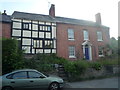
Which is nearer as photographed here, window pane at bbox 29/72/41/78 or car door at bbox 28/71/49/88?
car door at bbox 28/71/49/88

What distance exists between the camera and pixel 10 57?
13.0 m

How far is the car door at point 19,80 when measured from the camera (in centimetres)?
923

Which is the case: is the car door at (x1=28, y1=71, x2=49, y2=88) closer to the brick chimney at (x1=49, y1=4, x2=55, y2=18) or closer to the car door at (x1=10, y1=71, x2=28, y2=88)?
the car door at (x1=10, y1=71, x2=28, y2=88)

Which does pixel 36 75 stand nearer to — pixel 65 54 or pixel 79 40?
pixel 65 54

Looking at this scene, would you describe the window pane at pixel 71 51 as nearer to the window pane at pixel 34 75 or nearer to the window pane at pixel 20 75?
the window pane at pixel 34 75

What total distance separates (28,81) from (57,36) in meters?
14.5

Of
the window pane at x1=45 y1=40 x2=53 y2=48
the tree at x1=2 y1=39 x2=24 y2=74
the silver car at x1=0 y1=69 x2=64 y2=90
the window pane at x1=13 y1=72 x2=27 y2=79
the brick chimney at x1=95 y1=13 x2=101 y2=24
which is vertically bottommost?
the silver car at x1=0 y1=69 x2=64 y2=90

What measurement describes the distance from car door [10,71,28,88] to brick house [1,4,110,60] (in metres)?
10.5

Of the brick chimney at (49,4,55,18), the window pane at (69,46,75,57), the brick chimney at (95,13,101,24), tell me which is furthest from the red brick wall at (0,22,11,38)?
the brick chimney at (95,13,101,24)

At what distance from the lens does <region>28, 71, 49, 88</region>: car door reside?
9.62 meters

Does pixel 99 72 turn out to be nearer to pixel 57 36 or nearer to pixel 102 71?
pixel 102 71

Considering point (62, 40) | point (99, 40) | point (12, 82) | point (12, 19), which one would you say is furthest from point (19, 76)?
point (99, 40)

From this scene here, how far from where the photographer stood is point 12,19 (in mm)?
20766

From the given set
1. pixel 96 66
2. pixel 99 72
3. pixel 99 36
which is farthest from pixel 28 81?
pixel 99 36
